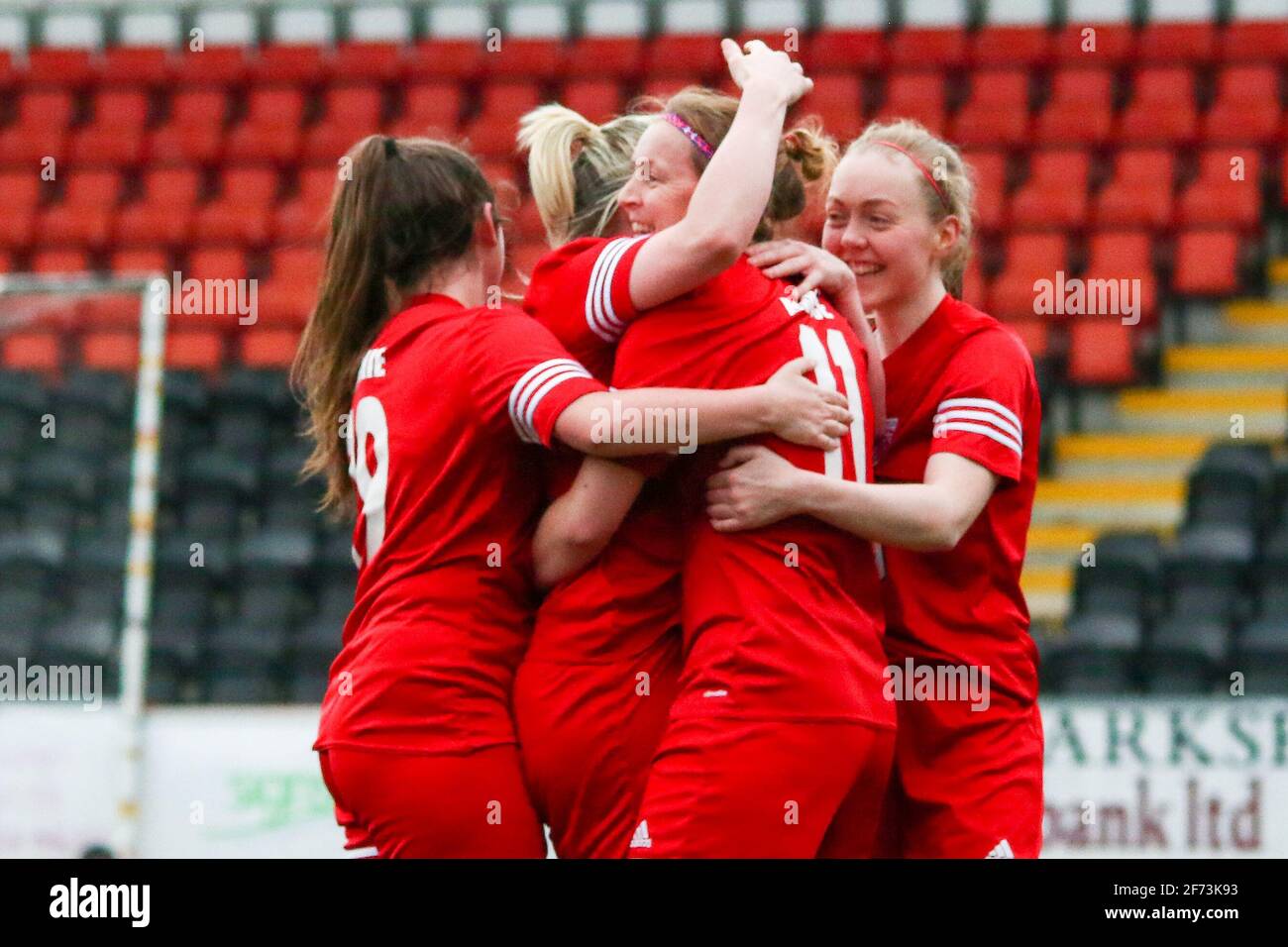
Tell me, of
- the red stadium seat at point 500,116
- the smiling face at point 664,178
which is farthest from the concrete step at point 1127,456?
the smiling face at point 664,178

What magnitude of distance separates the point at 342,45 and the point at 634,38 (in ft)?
6.93

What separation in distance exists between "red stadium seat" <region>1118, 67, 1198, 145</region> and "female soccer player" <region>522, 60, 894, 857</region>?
829 centimetres

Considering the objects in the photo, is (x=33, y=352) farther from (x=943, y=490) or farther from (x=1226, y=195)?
(x=1226, y=195)

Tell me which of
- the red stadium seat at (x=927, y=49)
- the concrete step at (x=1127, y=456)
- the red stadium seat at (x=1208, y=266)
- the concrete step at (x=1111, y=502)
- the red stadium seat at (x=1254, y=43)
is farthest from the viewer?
the red stadium seat at (x=927, y=49)

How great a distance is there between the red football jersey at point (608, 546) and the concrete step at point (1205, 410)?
7.02 m

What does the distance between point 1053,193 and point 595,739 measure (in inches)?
328

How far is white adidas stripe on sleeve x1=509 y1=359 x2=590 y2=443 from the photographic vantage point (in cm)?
301

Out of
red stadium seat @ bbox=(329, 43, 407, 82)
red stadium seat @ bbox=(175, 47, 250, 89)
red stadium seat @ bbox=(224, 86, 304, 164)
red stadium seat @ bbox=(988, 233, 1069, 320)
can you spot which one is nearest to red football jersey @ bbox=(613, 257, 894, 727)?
red stadium seat @ bbox=(988, 233, 1069, 320)

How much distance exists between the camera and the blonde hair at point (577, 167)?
3414 millimetres

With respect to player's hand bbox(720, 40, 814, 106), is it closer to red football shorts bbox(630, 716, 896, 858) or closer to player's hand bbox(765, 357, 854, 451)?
player's hand bbox(765, 357, 854, 451)

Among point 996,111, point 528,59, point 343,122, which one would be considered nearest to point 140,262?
point 343,122

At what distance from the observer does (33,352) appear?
797 centimetres

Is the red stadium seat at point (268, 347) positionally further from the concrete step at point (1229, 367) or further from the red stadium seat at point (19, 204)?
the concrete step at point (1229, 367)

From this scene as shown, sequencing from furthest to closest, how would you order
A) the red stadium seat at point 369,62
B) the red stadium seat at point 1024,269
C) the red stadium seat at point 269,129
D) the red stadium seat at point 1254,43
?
the red stadium seat at point 369,62
the red stadium seat at point 269,129
the red stadium seat at point 1254,43
the red stadium seat at point 1024,269
